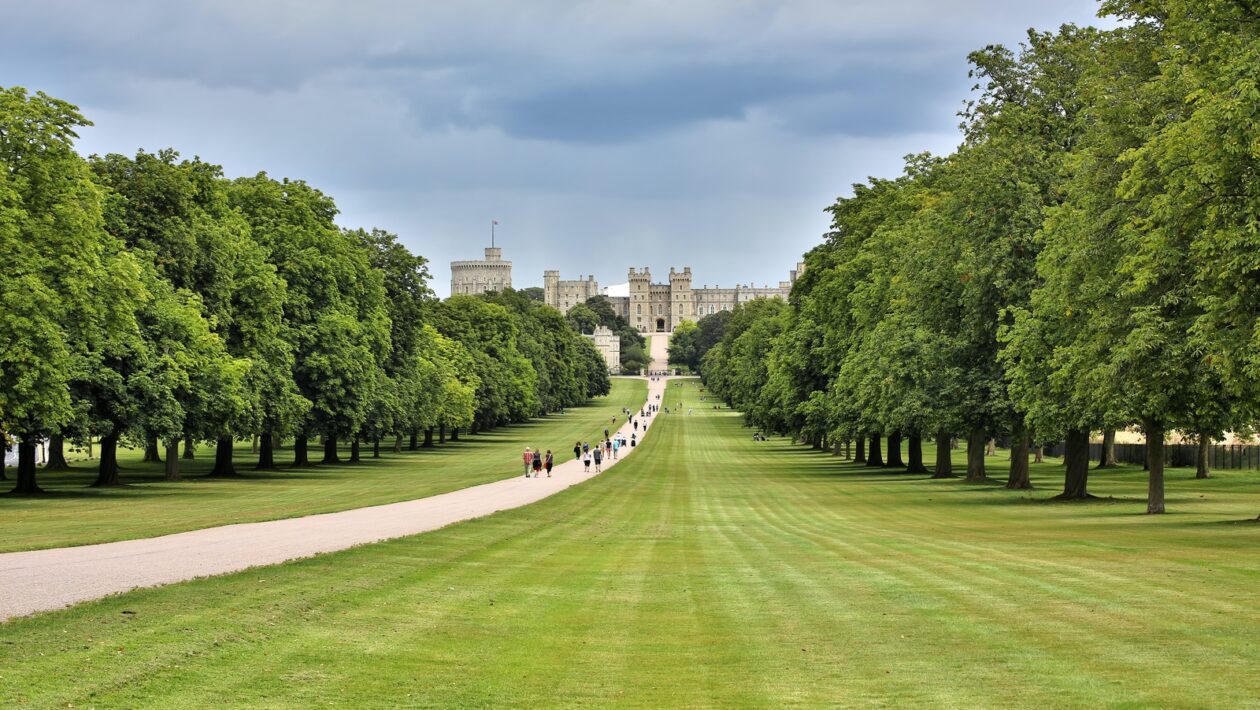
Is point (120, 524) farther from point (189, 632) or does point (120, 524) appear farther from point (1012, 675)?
point (1012, 675)

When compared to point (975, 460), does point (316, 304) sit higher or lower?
higher

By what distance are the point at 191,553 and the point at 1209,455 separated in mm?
58778

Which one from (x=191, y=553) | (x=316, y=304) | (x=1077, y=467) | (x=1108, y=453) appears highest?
(x=316, y=304)

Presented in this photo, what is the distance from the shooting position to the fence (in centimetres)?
6625

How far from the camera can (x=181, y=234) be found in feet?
→ 167

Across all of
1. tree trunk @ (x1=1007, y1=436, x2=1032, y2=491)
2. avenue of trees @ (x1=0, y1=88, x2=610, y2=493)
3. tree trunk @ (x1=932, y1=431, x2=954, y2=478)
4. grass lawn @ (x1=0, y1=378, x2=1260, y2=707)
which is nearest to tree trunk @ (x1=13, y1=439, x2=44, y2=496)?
avenue of trees @ (x1=0, y1=88, x2=610, y2=493)

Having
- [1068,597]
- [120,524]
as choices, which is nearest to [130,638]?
[1068,597]

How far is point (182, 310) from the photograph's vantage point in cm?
4766

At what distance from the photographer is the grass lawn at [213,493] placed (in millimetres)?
28344

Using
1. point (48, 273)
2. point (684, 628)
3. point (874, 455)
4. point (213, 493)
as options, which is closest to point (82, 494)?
point (213, 493)

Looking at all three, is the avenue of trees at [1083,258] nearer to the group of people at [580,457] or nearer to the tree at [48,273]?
the group of people at [580,457]

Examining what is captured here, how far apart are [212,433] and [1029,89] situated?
32122mm

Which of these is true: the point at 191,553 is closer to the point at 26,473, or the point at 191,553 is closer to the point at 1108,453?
the point at 26,473

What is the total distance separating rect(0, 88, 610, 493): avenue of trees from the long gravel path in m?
8.22
